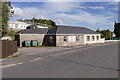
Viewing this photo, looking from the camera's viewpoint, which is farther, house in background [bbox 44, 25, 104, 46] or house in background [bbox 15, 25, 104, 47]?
house in background [bbox 44, 25, 104, 46]

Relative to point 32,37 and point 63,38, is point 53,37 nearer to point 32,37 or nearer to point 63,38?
point 63,38

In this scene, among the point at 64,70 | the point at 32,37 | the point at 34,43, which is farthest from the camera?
the point at 32,37

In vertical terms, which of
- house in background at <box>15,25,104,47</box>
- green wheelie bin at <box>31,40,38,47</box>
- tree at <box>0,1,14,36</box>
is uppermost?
tree at <box>0,1,14,36</box>

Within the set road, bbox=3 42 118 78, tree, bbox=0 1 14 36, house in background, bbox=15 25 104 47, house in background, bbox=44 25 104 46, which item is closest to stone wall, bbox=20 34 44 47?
house in background, bbox=15 25 104 47

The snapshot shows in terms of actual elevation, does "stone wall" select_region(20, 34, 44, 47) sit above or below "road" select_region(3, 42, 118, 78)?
above

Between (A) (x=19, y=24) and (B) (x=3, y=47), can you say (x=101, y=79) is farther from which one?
(A) (x=19, y=24)

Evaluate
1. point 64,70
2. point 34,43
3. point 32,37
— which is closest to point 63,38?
point 34,43

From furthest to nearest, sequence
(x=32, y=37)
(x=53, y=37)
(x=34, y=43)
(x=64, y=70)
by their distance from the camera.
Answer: (x=32, y=37) < (x=53, y=37) < (x=34, y=43) < (x=64, y=70)

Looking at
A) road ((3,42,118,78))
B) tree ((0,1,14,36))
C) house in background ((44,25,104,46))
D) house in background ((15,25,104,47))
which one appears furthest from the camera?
house in background ((44,25,104,46))

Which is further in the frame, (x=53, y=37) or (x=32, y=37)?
(x=32, y=37)

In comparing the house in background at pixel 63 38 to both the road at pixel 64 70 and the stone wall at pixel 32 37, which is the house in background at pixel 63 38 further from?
the road at pixel 64 70

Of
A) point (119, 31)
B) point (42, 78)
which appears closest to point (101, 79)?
point (42, 78)

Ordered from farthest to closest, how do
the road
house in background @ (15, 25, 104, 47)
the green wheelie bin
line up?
house in background @ (15, 25, 104, 47), the green wheelie bin, the road

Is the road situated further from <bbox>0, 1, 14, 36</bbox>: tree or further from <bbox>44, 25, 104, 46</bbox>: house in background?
<bbox>44, 25, 104, 46</bbox>: house in background
